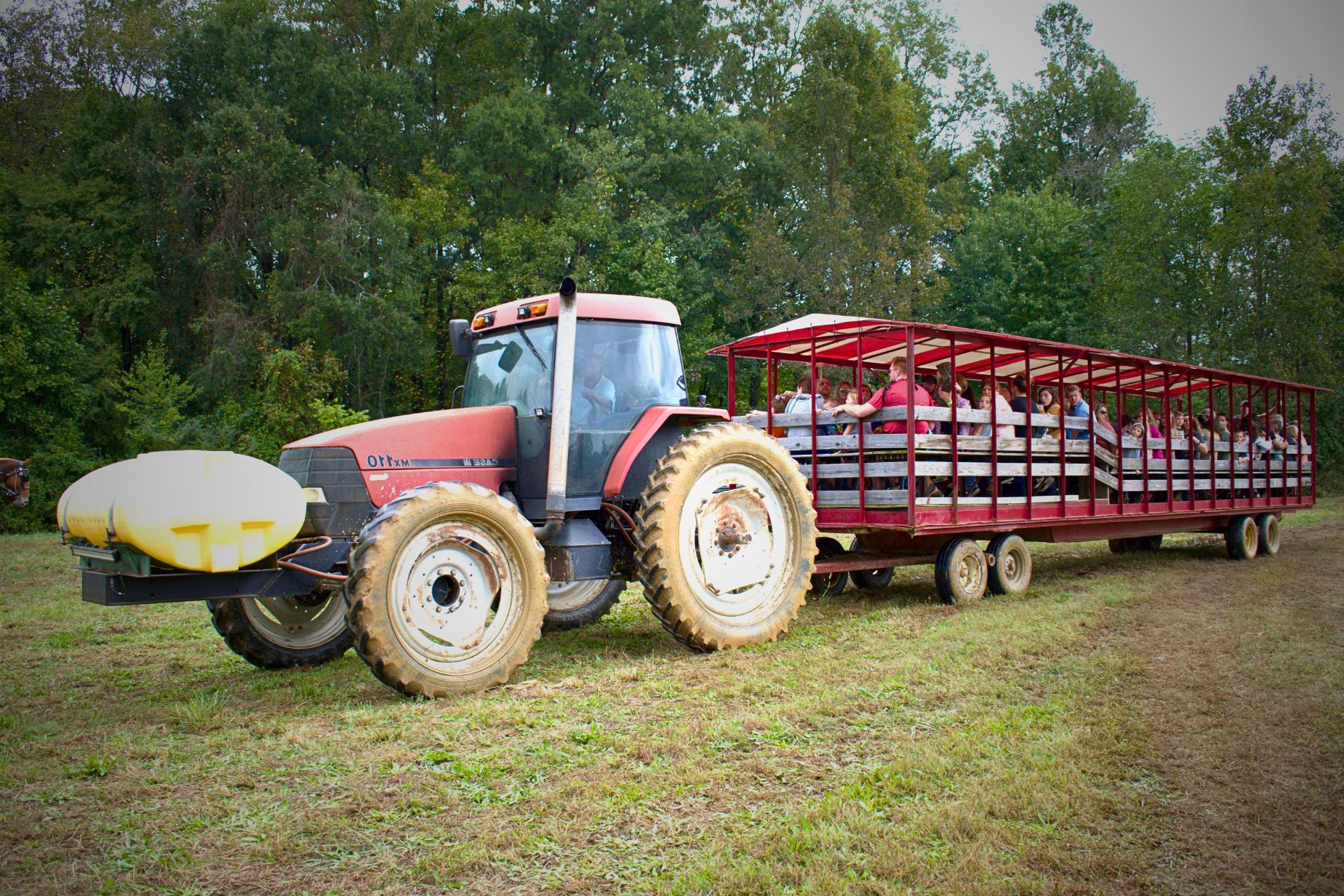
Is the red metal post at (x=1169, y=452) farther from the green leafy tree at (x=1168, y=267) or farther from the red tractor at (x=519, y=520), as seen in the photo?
the green leafy tree at (x=1168, y=267)

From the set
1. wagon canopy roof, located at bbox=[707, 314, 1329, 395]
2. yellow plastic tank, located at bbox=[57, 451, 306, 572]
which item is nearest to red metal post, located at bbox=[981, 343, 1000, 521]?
wagon canopy roof, located at bbox=[707, 314, 1329, 395]

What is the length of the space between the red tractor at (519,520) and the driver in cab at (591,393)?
0.04 ft

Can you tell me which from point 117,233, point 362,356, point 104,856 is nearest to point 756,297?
point 362,356

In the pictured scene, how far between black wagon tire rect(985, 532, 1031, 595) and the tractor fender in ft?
11.6

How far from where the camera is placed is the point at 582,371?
22.4 feet

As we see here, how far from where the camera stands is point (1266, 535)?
13.5m

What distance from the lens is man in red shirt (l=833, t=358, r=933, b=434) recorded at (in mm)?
8422

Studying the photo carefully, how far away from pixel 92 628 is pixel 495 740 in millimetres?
5735

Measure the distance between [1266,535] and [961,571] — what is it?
7.11 meters

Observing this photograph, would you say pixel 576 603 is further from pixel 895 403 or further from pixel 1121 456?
pixel 1121 456

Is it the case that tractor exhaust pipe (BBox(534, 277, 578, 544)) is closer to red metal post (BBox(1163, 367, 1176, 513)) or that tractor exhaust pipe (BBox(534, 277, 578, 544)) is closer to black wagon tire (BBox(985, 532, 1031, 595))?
black wagon tire (BBox(985, 532, 1031, 595))

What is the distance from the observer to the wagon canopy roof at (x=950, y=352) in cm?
873

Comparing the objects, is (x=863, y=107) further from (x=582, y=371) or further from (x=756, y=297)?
(x=582, y=371)

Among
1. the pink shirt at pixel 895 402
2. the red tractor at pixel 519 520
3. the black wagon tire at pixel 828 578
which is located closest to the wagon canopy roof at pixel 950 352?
the pink shirt at pixel 895 402
